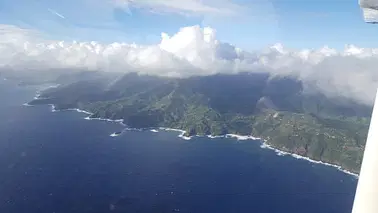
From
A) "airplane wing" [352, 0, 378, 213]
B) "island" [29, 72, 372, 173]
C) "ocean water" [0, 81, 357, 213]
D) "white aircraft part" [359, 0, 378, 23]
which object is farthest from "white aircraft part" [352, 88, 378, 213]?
"island" [29, 72, 372, 173]

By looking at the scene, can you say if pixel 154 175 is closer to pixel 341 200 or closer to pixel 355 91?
pixel 341 200

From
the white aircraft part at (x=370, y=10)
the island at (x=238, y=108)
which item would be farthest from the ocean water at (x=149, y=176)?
the white aircraft part at (x=370, y=10)

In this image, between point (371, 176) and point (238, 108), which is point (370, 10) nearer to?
point (371, 176)

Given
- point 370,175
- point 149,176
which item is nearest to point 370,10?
point 370,175

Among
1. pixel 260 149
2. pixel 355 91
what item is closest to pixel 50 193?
pixel 260 149

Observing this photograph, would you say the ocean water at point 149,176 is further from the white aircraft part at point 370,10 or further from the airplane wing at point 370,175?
the white aircraft part at point 370,10

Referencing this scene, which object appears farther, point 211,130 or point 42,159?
point 211,130
